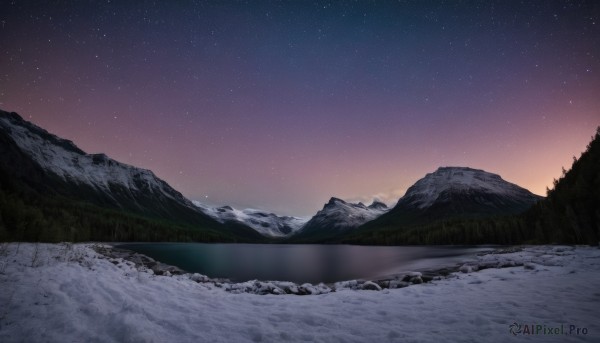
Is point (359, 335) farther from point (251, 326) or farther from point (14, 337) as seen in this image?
point (14, 337)

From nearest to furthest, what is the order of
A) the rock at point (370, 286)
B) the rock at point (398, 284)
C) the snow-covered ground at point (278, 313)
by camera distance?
the snow-covered ground at point (278, 313)
the rock at point (370, 286)
the rock at point (398, 284)

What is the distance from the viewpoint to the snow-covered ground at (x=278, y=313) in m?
8.31

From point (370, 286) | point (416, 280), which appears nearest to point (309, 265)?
point (416, 280)

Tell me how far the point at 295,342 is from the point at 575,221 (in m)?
72.3

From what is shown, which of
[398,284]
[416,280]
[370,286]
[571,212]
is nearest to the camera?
[370,286]

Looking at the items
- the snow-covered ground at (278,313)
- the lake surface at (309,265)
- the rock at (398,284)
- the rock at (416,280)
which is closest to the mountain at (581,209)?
the lake surface at (309,265)

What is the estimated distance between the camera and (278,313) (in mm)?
11859

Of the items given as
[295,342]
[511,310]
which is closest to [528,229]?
[511,310]

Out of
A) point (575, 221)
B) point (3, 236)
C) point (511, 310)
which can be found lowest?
point (3, 236)

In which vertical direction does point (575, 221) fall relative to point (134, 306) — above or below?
above

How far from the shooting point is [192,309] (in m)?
12.3

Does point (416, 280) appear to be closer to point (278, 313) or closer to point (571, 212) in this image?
point (278, 313)

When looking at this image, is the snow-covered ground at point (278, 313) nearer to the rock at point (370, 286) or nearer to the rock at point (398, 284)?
the rock at point (370, 286)

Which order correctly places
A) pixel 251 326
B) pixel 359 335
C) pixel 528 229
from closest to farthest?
pixel 359 335
pixel 251 326
pixel 528 229
